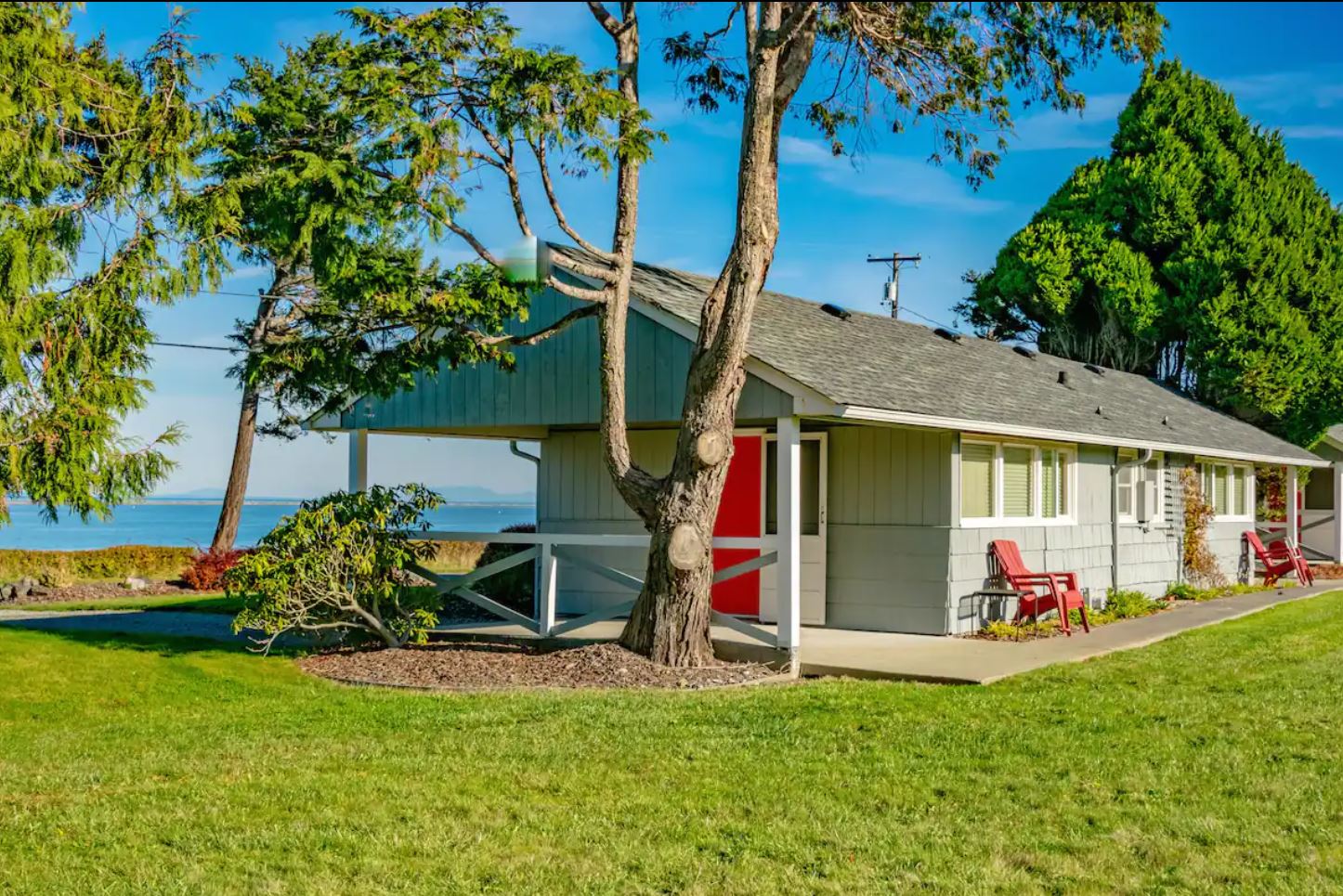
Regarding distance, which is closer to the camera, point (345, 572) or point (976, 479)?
point (345, 572)

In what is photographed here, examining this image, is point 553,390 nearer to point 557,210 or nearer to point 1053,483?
point 557,210

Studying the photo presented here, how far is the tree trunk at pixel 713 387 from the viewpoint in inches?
440

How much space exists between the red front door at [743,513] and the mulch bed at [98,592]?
1195cm

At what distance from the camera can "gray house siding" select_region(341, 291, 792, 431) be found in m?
13.6

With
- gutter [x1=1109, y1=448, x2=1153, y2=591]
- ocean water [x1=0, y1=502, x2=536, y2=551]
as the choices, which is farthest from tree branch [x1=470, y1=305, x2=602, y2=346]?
ocean water [x1=0, y1=502, x2=536, y2=551]

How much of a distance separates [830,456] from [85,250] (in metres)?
8.40

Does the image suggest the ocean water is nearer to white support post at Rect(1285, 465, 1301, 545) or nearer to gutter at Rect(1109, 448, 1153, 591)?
white support post at Rect(1285, 465, 1301, 545)

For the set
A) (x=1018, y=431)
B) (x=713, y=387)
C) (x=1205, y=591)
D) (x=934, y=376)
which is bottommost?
(x=1205, y=591)

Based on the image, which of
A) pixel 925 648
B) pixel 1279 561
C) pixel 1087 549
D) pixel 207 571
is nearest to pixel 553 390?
pixel 925 648

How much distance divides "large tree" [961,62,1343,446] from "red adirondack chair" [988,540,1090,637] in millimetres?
17368

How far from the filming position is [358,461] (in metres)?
16.4

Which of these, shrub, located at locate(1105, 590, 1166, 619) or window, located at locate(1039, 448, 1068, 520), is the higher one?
window, located at locate(1039, 448, 1068, 520)

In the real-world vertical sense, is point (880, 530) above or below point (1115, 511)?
below

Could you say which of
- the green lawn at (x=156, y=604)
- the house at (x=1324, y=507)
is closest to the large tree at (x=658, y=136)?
the green lawn at (x=156, y=604)
